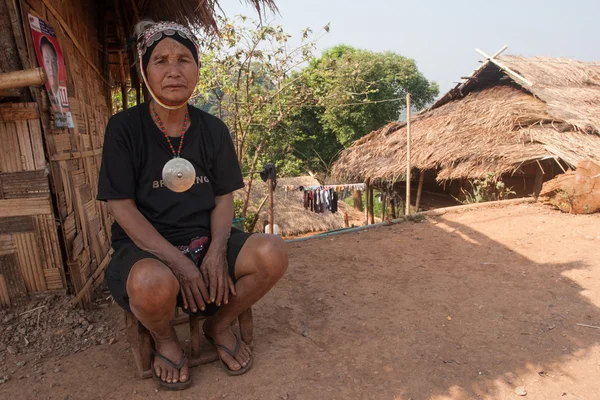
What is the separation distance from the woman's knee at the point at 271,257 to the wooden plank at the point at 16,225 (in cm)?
145

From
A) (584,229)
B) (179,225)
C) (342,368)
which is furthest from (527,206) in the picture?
(179,225)

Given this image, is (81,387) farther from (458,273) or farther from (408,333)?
(458,273)

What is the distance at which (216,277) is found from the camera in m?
1.85

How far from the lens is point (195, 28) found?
3.71 metres

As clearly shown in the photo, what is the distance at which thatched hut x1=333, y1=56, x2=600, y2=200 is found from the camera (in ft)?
24.0

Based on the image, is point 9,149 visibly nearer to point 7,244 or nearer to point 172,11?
point 7,244

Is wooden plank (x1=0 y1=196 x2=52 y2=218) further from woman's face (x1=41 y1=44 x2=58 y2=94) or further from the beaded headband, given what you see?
the beaded headband

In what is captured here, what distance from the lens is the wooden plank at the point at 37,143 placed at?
2.21m

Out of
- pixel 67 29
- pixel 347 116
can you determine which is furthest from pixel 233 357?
pixel 347 116

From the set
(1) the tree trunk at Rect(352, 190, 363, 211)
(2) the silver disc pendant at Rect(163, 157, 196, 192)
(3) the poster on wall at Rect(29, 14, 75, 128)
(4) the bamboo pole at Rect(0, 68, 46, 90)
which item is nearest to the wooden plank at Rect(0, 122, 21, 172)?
(3) the poster on wall at Rect(29, 14, 75, 128)

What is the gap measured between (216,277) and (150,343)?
19.5 inches

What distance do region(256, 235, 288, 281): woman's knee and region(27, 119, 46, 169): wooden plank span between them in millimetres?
1444

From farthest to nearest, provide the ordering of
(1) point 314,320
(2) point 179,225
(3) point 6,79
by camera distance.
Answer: (1) point 314,320, (2) point 179,225, (3) point 6,79

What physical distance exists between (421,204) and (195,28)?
10.7 m
